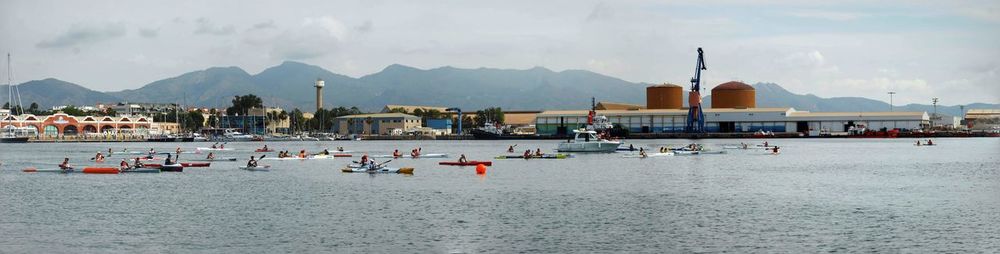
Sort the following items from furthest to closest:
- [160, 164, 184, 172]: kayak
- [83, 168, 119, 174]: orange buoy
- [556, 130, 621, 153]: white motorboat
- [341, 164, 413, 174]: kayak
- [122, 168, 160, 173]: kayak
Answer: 1. [556, 130, 621, 153]: white motorboat
2. [160, 164, 184, 172]: kayak
3. [83, 168, 119, 174]: orange buoy
4. [122, 168, 160, 173]: kayak
5. [341, 164, 413, 174]: kayak

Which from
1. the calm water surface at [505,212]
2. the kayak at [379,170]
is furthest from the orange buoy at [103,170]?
the kayak at [379,170]

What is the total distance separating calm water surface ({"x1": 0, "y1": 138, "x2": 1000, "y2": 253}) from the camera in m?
39.3

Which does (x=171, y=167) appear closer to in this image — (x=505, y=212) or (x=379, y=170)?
(x=379, y=170)

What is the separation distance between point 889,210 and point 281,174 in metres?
51.3

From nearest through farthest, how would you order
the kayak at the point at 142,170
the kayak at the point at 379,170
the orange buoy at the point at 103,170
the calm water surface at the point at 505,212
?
the calm water surface at the point at 505,212 < the kayak at the point at 379,170 < the kayak at the point at 142,170 < the orange buoy at the point at 103,170

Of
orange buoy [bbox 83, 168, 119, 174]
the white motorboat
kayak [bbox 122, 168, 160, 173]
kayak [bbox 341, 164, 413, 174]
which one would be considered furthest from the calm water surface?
the white motorboat

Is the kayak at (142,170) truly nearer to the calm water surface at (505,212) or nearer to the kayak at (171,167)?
the calm water surface at (505,212)

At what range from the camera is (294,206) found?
5416 cm

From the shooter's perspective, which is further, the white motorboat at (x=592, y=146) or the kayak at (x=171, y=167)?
the white motorboat at (x=592, y=146)

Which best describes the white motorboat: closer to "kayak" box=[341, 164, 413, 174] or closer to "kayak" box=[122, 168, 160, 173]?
"kayak" box=[341, 164, 413, 174]

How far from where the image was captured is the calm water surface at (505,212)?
1549 inches

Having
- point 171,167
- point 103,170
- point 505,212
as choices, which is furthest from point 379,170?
point 505,212

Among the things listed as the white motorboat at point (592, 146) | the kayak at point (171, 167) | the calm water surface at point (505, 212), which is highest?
the white motorboat at point (592, 146)

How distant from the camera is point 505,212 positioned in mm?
50406
